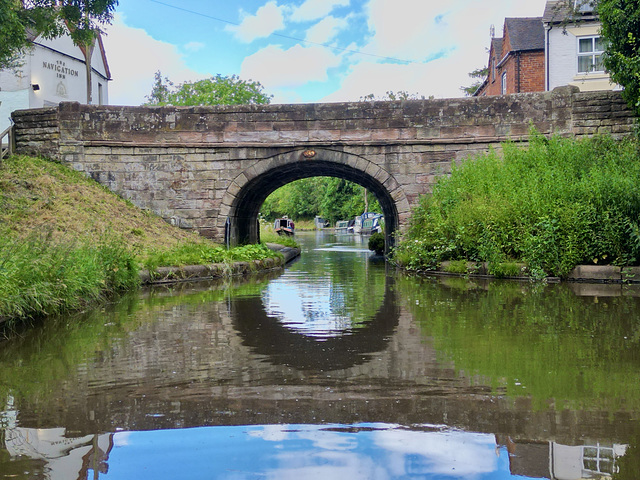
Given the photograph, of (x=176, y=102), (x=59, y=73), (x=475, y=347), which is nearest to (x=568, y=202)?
(x=475, y=347)

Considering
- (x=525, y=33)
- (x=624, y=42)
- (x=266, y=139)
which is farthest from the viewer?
(x=525, y=33)

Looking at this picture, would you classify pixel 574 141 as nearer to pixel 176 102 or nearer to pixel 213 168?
pixel 213 168

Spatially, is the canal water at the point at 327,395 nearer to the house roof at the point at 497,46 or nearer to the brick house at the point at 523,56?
the brick house at the point at 523,56

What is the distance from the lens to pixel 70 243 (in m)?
9.25

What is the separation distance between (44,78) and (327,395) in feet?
97.1

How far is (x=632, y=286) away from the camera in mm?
9797

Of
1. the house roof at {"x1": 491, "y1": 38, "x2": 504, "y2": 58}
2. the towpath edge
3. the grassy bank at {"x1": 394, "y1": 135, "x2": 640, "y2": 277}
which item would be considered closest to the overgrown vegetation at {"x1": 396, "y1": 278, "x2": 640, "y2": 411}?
the grassy bank at {"x1": 394, "y1": 135, "x2": 640, "y2": 277}

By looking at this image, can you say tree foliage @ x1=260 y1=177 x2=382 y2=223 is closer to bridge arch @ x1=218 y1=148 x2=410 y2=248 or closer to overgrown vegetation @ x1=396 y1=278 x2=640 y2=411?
bridge arch @ x1=218 y1=148 x2=410 y2=248

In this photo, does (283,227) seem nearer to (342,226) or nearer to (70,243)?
(342,226)

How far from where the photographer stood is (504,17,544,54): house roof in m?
26.4

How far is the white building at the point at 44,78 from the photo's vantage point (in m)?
28.3

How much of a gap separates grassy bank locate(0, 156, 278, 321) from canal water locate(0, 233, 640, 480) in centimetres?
43

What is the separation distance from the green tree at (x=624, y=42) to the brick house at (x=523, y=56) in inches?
483

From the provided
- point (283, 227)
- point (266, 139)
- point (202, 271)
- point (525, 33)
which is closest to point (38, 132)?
point (266, 139)
